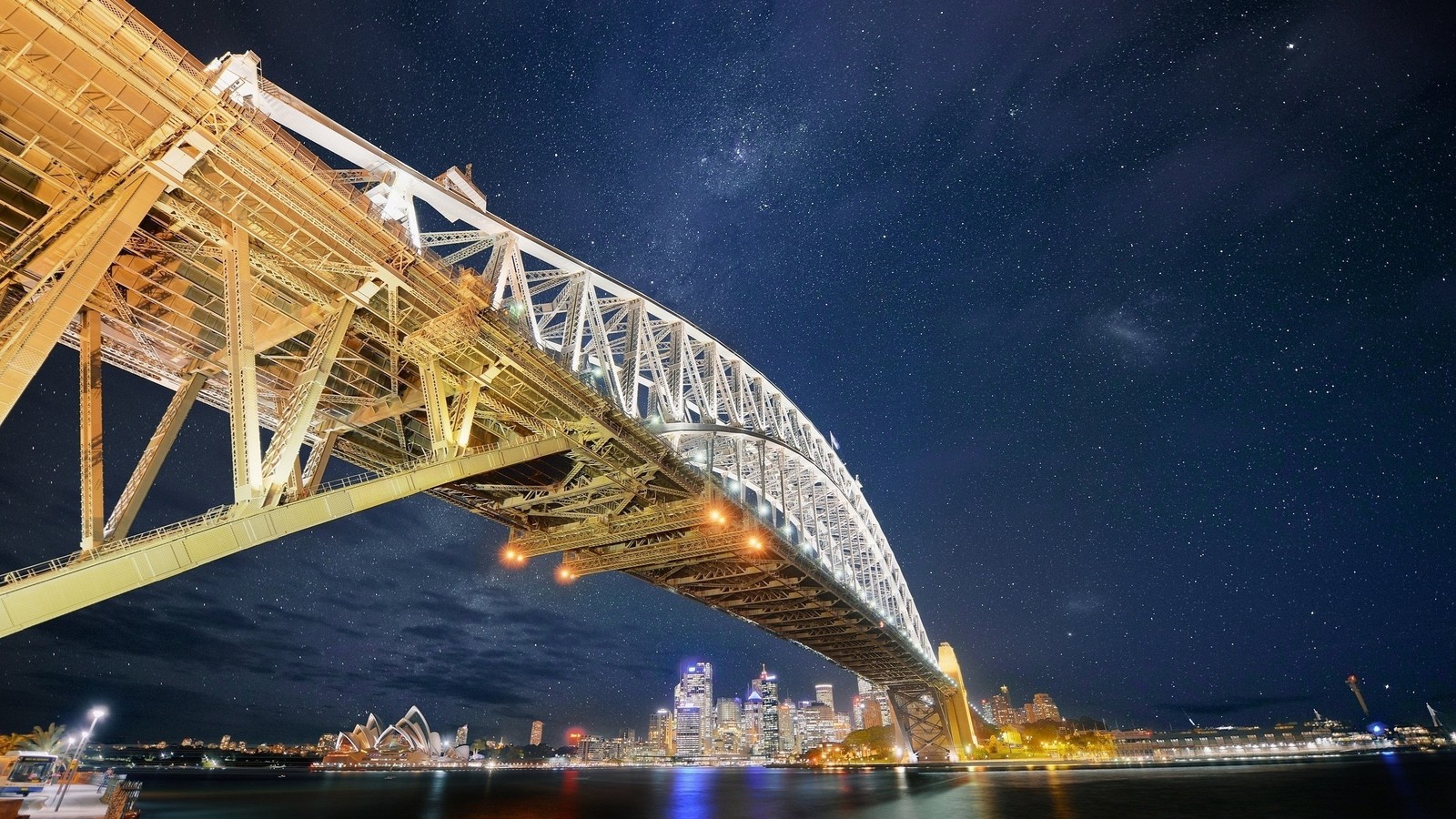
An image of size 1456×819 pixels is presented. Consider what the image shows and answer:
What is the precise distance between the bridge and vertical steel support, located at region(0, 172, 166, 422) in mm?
42

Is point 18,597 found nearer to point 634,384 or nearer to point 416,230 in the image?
point 416,230

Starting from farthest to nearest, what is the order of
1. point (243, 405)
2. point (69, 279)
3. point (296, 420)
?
point (296, 420), point (243, 405), point (69, 279)

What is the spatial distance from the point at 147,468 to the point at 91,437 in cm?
112

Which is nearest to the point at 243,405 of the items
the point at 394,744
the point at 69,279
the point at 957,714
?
the point at 69,279

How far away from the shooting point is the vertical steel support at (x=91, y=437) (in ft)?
39.0

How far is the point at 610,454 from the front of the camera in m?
26.2

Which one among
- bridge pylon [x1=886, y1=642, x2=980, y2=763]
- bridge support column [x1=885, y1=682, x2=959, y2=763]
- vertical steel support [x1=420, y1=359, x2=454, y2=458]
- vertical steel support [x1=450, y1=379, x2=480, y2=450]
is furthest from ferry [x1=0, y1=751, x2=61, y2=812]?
bridge support column [x1=885, y1=682, x2=959, y2=763]

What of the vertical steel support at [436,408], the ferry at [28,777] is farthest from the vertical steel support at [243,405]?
the ferry at [28,777]

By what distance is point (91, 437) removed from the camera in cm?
1328

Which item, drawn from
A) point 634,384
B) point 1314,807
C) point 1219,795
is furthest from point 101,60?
point 1219,795

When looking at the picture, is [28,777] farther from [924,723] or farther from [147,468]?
[924,723]

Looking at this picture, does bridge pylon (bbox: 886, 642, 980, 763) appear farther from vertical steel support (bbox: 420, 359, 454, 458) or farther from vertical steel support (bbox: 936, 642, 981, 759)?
vertical steel support (bbox: 420, 359, 454, 458)

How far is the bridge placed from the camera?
11.6m

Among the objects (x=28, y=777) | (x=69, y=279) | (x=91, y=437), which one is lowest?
(x=28, y=777)
